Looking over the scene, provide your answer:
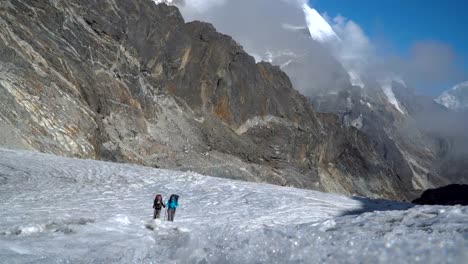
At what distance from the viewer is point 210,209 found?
22250mm

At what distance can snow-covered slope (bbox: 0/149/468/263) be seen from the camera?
379 inches

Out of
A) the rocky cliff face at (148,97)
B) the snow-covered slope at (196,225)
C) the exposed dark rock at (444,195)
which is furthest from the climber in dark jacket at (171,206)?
the exposed dark rock at (444,195)

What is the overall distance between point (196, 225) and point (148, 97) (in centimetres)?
5961

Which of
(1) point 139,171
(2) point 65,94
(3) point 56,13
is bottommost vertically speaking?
(1) point 139,171

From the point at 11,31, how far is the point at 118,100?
1700 centimetres

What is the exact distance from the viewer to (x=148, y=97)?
75.6m

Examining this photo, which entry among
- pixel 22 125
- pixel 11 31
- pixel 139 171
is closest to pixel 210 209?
pixel 139 171

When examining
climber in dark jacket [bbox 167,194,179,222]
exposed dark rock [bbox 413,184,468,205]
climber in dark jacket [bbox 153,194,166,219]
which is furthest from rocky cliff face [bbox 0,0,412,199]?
climber in dark jacket [bbox 167,194,179,222]

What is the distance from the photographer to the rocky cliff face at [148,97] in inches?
1901

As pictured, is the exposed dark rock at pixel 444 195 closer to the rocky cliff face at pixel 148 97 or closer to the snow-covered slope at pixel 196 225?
the rocky cliff face at pixel 148 97

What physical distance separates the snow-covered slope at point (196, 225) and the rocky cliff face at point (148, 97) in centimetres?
1433

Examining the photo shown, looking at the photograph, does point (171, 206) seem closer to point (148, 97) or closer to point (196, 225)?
point (196, 225)

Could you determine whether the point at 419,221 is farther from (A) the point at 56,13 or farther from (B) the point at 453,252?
(A) the point at 56,13

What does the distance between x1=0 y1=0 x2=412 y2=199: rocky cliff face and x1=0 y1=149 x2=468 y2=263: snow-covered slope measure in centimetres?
1433
